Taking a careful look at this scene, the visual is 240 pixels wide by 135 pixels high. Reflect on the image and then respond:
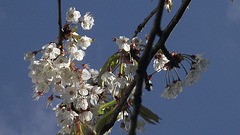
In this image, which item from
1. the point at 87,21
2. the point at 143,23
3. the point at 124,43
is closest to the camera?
the point at 124,43

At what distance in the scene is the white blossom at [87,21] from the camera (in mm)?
3660

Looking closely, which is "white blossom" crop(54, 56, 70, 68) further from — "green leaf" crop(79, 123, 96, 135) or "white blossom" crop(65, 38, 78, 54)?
"green leaf" crop(79, 123, 96, 135)

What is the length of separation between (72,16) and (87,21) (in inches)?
10.8

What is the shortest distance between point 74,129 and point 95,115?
35cm

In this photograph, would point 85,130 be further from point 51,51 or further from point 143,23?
point 143,23

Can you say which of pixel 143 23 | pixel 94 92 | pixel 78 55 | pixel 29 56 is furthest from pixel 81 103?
pixel 143 23

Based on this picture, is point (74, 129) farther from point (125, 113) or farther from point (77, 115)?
point (125, 113)

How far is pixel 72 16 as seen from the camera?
3463mm

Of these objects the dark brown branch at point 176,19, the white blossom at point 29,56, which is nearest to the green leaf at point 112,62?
the white blossom at point 29,56

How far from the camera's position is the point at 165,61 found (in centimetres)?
338

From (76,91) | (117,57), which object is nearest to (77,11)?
(117,57)

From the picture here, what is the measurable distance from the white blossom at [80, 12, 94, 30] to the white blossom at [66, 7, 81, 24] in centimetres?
10

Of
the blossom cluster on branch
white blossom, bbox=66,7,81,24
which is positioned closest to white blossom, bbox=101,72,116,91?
the blossom cluster on branch

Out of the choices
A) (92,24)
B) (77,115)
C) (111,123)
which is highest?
(92,24)
